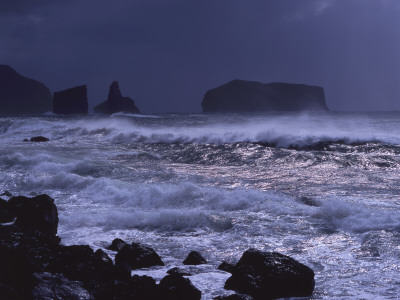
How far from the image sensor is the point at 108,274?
4.46m

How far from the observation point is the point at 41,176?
12.1m

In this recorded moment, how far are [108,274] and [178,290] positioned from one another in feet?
2.79

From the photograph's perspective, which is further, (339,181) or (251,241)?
(339,181)

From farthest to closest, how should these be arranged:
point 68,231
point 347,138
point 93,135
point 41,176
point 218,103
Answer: point 218,103 → point 93,135 → point 347,138 → point 41,176 → point 68,231

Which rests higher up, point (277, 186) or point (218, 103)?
point (218, 103)

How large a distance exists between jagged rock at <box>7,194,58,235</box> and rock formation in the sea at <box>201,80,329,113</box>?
12721 centimetres

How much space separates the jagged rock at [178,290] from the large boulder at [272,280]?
60 centimetres

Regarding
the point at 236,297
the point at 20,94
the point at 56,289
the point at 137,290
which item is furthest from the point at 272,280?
the point at 20,94

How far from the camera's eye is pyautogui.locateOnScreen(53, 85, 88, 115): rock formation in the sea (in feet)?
377

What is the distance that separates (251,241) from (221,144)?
15249 millimetres

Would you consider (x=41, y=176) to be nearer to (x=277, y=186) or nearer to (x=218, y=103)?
(x=277, y=186)

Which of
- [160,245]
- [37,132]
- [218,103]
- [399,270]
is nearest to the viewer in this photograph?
[399,270]

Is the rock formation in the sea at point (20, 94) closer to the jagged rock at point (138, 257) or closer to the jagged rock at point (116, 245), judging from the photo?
the jagged rock at point (116, 245)

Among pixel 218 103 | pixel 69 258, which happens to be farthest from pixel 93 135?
pixel 218 103
